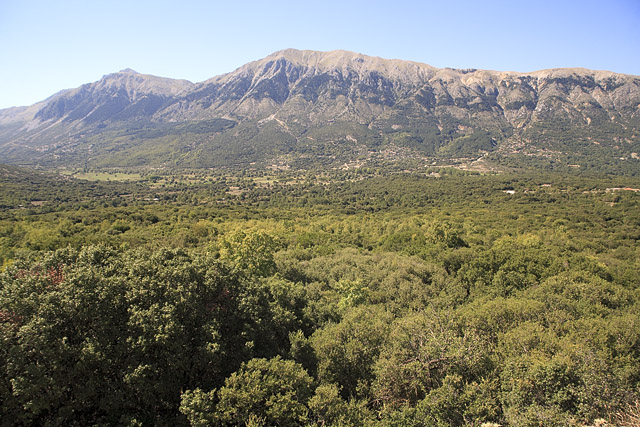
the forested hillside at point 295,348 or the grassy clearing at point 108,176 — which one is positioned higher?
the grassy clearing at point 108,176

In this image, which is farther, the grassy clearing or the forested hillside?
the grassy clearing

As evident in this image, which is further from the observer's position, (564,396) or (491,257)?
(491,257)

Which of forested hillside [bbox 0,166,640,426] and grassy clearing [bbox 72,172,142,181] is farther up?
grassy clearing [bbox 72,172,142,181]

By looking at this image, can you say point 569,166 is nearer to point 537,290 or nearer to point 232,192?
point 232,192

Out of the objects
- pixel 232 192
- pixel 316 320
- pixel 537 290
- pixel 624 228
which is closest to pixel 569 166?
pixel 624 228

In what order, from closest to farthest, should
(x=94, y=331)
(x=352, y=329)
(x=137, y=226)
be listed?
(x=94, y=331) < (x=352, y=329) < (x=137, y=226)

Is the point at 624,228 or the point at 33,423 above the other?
the point at 33,423

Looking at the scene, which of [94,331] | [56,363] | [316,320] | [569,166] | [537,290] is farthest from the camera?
[569,166]

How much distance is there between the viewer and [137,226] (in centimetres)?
6044

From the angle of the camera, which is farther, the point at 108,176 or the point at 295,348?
the point at 108,176

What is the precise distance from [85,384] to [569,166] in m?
236

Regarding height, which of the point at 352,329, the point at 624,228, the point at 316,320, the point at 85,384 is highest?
the point at 85,384

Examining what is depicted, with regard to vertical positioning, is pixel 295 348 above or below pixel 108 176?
below

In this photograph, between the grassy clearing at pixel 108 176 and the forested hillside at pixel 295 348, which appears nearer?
the forested hillside at pixel 295 348
